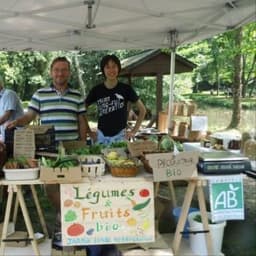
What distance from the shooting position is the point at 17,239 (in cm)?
272

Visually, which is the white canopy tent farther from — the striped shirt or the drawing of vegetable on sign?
the drawing of vegetable on sign

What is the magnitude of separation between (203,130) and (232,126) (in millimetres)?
5108

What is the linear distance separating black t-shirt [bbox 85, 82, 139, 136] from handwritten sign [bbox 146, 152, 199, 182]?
1131mm

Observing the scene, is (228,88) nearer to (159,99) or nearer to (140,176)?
(159,99)

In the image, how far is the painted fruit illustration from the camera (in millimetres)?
2479

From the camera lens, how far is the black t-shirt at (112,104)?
3469 millimetres

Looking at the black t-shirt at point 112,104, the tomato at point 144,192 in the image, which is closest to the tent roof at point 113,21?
the black t-shirt at point 112,104

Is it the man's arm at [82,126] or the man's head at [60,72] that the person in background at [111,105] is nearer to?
the man's arm at [82,126]

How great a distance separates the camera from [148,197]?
99.6 inches

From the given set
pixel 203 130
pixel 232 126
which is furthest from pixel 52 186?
pixel 232 126

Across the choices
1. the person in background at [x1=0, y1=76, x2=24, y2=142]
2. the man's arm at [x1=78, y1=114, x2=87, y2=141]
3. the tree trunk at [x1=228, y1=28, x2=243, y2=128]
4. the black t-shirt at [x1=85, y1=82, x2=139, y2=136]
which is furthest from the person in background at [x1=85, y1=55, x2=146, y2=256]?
the tree trunk at [x1=228, y1=28, x2=243, y2=128]

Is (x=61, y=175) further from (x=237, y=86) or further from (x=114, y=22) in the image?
(x=237, y=86)

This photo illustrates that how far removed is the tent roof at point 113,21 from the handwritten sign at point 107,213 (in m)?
1.97

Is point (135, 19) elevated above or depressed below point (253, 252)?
above
